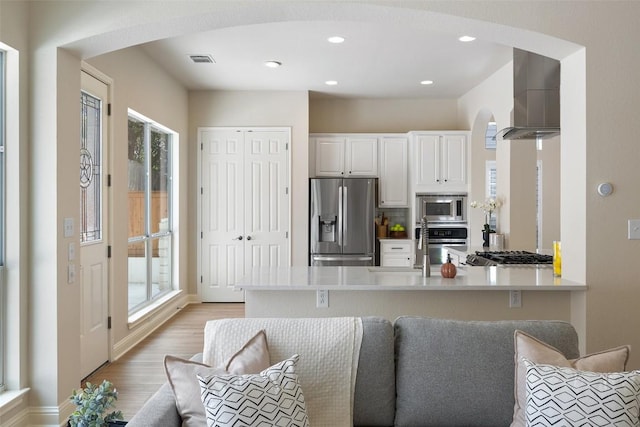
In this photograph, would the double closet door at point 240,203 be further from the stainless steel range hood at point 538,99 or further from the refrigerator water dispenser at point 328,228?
the stainless steel range hood at point 538,99

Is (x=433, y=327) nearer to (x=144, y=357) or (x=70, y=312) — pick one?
(x=70, y=312)

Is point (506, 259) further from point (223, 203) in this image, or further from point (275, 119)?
point (223, 203)

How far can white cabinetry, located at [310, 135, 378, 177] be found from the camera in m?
7.14

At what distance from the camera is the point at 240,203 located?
7.06 metres

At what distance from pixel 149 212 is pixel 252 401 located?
4.34 m

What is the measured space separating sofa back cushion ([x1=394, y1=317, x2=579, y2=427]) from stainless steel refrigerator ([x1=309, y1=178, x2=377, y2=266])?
4.62 m

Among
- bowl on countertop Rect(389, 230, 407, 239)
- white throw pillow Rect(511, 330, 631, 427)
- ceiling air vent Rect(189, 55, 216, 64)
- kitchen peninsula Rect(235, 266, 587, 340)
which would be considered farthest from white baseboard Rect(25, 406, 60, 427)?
bowl on countertop Rect(389, 230, 407, 239)

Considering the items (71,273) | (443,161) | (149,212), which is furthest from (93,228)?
(443,161)

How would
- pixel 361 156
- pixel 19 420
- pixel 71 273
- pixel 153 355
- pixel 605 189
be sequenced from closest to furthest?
pixel 19 420
pixel 605 189
pixel 71 273
pixel 153 355
pixel 361 156

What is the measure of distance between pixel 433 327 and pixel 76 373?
235cm

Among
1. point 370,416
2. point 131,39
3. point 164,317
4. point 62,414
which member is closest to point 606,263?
point 370,416

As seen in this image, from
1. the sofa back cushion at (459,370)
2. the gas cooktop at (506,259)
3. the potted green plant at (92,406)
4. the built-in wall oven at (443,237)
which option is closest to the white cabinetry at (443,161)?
the built-in wall oven at (443,237)

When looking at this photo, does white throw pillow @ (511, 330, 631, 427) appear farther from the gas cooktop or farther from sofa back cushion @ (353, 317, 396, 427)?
the gas cooktop

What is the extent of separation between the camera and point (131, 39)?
321 cm
